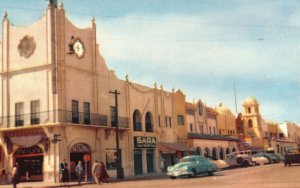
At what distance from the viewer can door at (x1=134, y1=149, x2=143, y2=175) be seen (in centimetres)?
4372

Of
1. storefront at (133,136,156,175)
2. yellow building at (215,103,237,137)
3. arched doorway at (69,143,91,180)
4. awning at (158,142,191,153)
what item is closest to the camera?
arched doorway at (69,143,91,180)

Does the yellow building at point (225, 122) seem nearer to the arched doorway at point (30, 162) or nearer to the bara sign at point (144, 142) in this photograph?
the bara sign at point (144, 142)

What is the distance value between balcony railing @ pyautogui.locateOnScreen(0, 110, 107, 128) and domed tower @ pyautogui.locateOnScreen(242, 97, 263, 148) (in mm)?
51058

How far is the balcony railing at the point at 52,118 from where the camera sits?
33.7m

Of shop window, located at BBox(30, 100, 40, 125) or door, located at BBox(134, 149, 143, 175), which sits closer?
shop window, located at BBox(30, 100, 40, 125)

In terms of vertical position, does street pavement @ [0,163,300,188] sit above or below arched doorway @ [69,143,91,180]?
below

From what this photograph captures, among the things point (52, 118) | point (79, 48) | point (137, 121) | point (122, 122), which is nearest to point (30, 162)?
point (52, 118)

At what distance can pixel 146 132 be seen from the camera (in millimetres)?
46219

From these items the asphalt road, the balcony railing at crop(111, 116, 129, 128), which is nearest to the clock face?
the balcony railing at crop(111, 116, 129, 128)

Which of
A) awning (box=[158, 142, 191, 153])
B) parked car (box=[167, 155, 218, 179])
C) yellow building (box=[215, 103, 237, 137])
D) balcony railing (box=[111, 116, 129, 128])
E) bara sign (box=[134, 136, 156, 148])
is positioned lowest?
parked car (box=[167, 155, 218, 179])

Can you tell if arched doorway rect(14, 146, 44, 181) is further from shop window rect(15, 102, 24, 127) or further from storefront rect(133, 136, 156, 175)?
storefront rect(133, 136, 156, 175)

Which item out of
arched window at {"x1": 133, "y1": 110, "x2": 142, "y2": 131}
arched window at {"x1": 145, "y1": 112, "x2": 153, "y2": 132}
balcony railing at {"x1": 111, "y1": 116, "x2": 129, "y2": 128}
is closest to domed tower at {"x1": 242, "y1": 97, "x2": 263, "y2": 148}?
arched window at {"x1": 145, "y1": 112, "x2": 153, "y2": 132}

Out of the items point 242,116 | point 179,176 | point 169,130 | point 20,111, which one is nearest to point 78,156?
point 20,111

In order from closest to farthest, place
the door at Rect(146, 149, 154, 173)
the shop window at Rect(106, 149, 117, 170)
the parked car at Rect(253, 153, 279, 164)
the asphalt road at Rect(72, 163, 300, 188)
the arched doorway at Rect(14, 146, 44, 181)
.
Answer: the asphalt road at Rect(72, 163, 300, 188) < the arched doorway at Rect(14, 146, 44, 181) < the shop window at Rect(106, 149, 117, 170) < the door at Rect(146, 149, 154, 173) < the parked car at Rect(253, 153, 279, 164)
